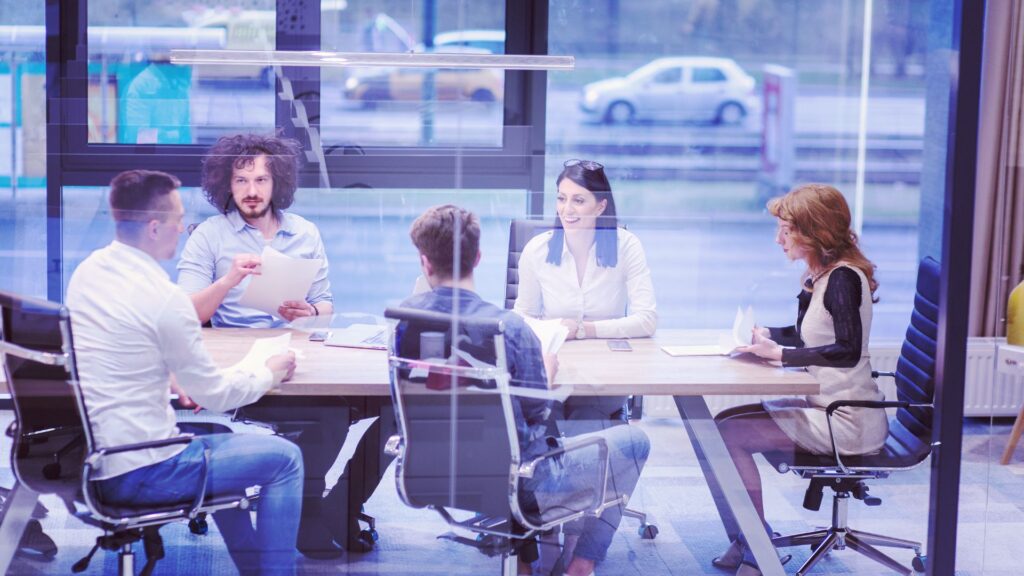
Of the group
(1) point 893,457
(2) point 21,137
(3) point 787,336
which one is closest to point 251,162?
Result: (2) point 21,137

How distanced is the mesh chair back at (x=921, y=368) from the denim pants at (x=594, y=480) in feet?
2.67

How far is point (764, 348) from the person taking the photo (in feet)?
11.1

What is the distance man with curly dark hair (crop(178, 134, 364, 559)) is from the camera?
312cm

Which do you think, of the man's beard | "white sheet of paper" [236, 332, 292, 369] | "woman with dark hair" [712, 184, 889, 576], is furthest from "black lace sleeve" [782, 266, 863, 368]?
the man's beard

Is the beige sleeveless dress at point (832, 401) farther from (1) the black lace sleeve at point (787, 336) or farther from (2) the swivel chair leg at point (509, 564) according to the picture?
(2) the swivel chair leg at point (509, 564)

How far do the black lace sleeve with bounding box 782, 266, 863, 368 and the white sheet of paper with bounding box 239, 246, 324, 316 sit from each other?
1.35 m

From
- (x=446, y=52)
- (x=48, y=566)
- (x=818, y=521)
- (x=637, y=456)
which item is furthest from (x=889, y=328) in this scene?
(x=48, y=566)

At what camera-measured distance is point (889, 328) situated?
11.9 feet

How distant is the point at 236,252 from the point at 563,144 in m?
0.96

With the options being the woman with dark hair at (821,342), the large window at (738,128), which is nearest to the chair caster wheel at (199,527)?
the large window at (738,128)

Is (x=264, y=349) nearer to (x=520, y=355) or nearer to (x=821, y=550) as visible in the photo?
(x=520, y=355)

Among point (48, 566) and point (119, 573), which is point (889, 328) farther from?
point (48, 566)

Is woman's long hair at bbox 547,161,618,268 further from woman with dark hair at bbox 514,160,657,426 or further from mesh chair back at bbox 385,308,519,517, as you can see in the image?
mesh chair back at bbox 385,308,519,517

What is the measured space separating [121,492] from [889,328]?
Answer: 227 centimetres
